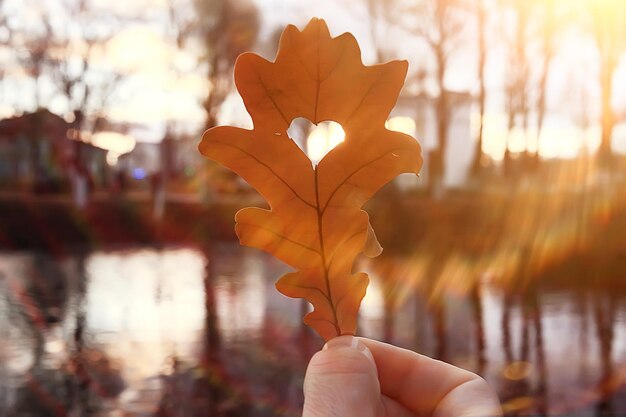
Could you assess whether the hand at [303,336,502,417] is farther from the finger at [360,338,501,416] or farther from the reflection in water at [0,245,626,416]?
the reflection in water at [0,245,626,416]

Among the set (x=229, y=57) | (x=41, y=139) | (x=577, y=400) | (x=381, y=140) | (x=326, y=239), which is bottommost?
(x=577, y=400)

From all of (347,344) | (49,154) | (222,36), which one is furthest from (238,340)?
(49,154)

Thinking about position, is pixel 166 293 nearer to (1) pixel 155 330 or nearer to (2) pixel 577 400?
(1) pixel 155 330

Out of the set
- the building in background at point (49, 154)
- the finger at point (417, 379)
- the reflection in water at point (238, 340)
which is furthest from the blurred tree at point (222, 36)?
the finger at point (417, 379)

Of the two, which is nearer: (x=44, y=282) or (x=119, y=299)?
(x=119, y=299)

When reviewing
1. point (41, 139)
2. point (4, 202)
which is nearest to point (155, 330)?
point (4, 202)

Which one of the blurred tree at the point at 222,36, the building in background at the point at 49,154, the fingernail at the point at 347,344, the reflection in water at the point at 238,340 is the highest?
the blurred tree at the point at 222,36

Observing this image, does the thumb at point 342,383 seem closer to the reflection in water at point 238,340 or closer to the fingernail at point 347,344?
the fingernail at point 347,344

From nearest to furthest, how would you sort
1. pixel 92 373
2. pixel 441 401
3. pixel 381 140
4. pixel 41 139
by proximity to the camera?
pixel 381 140, pixel 441 401, pixel 92 373, pixel 41 139
